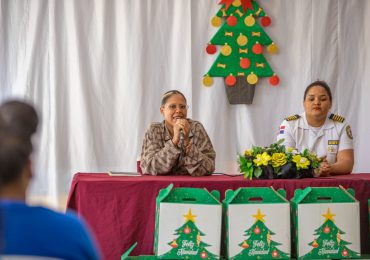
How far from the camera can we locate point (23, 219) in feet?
3.24

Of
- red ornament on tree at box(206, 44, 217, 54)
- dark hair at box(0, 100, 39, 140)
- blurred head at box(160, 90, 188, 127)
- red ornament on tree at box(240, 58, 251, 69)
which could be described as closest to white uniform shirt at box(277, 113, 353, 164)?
blurred head at box(160, 90, 188, 127)

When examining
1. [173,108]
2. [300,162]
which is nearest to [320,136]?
[300,162]

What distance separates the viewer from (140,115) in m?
4.19

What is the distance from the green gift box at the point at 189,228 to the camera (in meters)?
2.50

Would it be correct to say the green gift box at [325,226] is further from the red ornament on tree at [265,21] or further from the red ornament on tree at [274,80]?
the red ornament on tree at [265,21]

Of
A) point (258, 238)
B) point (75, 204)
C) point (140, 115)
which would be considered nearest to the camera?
point (258, 238)

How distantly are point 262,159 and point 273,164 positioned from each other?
2.5 inches

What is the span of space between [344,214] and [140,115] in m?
1.97

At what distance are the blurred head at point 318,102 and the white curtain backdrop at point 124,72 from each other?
0.85 meters

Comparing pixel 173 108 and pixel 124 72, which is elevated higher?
pixel 124 72

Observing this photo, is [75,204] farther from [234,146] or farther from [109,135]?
[234,146]

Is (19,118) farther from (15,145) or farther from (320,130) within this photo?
(320,130)

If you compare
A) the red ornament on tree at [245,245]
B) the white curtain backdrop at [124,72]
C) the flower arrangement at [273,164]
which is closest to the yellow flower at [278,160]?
the flower arrangement at [273,164]

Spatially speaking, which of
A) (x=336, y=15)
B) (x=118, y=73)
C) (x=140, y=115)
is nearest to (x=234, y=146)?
(x=140, y=115)
